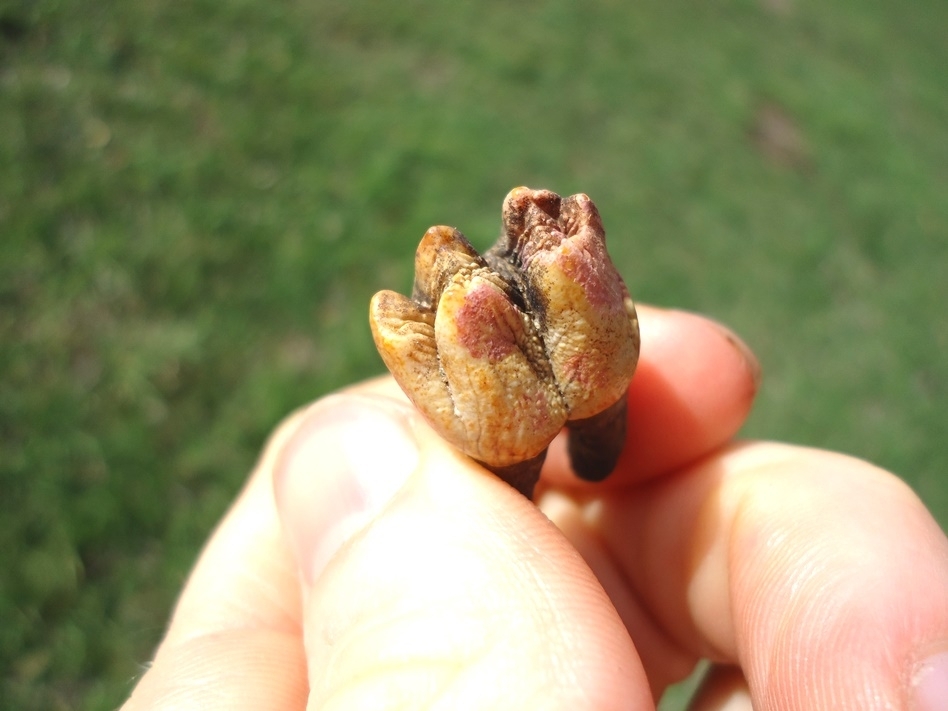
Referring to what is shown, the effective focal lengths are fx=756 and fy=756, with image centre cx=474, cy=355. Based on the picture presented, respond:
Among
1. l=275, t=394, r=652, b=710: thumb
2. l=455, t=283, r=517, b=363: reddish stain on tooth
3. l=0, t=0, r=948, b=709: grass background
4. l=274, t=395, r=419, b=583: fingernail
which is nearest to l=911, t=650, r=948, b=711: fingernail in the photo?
l=275, t=394, r=652, b=710: thumb

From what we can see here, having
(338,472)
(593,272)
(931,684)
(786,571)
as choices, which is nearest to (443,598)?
(338,472)

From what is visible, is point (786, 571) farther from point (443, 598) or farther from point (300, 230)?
point (300, 230)

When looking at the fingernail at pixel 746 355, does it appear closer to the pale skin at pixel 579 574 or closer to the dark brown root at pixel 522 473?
the pale skin at pixel 579 574

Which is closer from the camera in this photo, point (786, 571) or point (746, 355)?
point (786, 571)

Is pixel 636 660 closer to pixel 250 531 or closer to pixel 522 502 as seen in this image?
pixel 522 502

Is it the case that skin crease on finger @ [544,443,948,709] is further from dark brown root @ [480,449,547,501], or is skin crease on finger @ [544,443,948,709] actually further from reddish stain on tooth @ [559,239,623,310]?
reddish stain on tooth @ [559,239,623,310]
